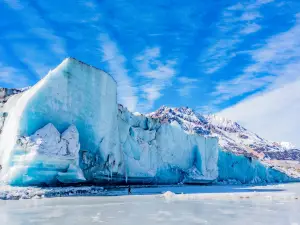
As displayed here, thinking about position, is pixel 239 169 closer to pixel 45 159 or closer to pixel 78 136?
pixel 78 136

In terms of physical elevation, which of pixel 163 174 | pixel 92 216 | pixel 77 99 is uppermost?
pixel 77 99

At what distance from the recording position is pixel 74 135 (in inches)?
533

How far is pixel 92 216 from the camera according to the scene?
6934 mm

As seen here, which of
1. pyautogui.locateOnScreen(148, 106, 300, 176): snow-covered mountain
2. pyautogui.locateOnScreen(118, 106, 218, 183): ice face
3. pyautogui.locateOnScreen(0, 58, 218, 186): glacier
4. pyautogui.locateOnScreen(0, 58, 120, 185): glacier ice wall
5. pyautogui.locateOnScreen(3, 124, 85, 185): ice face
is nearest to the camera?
pyautogui.locateOnScreen(3, 124, 85, 185): ice face

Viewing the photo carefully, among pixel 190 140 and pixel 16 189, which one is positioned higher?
pixel 190 140

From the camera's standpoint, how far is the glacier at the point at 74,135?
40.9ft

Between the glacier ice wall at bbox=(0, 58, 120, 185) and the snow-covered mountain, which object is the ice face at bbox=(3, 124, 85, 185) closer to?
the glacier ice wall at bbox=(0, 58, 120, 185)

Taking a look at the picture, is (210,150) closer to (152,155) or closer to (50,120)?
(152,155)

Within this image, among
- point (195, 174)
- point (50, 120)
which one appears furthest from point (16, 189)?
point (195, 174)

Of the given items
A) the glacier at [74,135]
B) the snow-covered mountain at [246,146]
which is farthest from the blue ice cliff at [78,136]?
the snow-covered mountain at [246,146]

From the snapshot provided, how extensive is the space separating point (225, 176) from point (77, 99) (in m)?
→ 23.0

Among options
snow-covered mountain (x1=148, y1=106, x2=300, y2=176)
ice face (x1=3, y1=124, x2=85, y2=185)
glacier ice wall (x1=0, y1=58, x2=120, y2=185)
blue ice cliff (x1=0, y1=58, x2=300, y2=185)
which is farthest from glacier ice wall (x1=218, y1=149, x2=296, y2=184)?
snow-covered mountain (x1=148, y1=106, x2=300, y2=176)

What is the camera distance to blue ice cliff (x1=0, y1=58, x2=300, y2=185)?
12492 millimetres

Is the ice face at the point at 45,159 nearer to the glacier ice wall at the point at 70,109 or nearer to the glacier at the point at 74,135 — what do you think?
the glacier at the point at 74,135
